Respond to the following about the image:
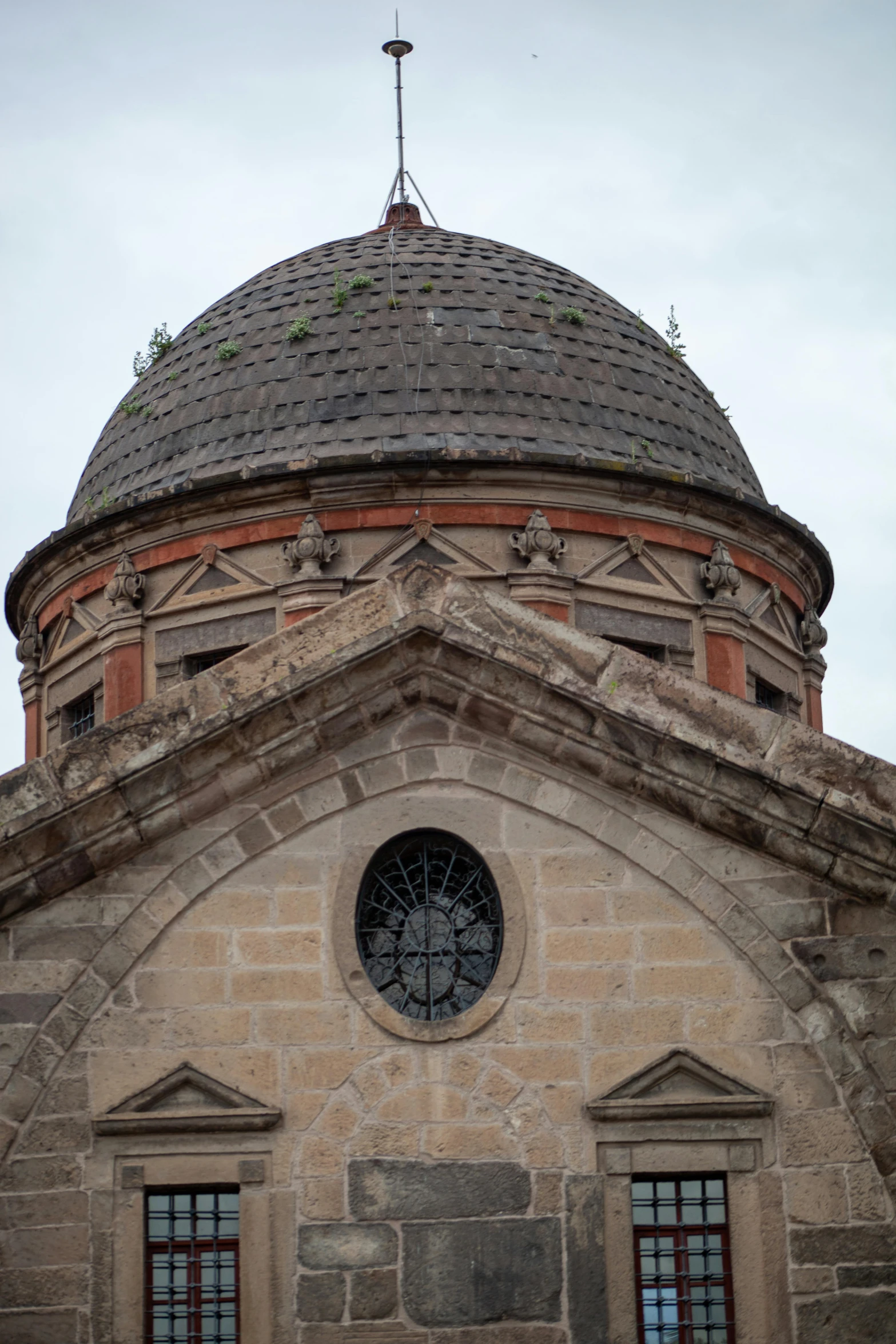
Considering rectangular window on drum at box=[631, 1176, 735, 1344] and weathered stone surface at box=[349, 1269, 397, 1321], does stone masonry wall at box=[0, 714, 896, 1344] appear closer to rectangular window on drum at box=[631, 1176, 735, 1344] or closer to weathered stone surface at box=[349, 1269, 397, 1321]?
weathered stone surface at box=[349, 1269, 397, 1321]

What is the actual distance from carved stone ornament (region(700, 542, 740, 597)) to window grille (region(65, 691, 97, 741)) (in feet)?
22.8

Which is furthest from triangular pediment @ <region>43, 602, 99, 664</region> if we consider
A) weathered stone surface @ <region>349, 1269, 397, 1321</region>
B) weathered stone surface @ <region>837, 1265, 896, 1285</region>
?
weathered stone surface @ <region>837, 1265, 896, 1285</region>

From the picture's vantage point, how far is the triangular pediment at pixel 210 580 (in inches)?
889

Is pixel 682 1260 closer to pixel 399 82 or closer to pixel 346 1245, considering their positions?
pixel 346 1245

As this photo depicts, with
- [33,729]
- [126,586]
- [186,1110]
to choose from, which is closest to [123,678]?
[126,586]

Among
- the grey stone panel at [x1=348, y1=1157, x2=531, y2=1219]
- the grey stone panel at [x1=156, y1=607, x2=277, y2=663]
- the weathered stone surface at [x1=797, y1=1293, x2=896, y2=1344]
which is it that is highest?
the grey stone panel at [x1=156, y1=607, x2=277, y2=663]

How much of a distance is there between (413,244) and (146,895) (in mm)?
15875

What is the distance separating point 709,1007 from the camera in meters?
11.3

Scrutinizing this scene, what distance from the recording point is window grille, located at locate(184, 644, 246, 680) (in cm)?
2253

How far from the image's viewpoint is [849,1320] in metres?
10.8

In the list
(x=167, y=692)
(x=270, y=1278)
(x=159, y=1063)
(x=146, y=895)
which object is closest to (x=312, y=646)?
(x=167, y=692)

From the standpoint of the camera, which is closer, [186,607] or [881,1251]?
[881,1251]

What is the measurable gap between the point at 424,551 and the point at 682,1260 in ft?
39.6

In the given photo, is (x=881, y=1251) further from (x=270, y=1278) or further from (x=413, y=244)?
(x=413, y=244)
